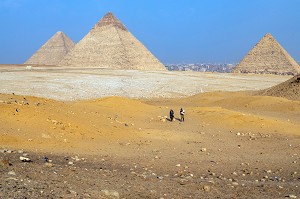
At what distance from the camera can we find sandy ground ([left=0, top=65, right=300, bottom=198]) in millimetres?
5208

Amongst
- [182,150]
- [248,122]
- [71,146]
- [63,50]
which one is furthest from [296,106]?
[63,50]

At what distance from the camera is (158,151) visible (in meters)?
8.96

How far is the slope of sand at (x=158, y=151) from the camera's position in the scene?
5.54m

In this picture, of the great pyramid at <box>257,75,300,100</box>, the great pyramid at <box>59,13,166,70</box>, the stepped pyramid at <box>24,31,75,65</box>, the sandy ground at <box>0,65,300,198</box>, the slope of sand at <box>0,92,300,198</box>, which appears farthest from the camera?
the stepped pyramid at <box>24,31,75,65</box>

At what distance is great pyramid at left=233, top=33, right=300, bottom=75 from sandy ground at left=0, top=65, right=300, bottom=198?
67.2 meters

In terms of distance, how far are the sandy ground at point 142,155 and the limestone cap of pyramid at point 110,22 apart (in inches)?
3252

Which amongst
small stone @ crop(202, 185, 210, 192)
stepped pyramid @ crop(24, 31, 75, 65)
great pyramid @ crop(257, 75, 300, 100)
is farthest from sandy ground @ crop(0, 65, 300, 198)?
stepped pyramid @ crop(24, 31, 75, 65)

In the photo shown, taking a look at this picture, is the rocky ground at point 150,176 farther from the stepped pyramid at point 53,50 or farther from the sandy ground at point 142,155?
the stepped pyramid at point 53,50

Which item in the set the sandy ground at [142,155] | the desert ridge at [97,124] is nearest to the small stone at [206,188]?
the sandy ground at [142,155]

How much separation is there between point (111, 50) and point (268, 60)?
3418cm

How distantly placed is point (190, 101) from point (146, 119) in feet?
39.2

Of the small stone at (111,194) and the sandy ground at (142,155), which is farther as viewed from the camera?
the sandy ground at (142,155)

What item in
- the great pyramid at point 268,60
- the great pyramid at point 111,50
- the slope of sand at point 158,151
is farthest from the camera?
the great pyramid at point 111,50

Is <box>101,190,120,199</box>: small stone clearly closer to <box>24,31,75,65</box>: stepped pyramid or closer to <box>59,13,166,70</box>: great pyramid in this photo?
<box>59,13,166,70</box>: great pyramid
